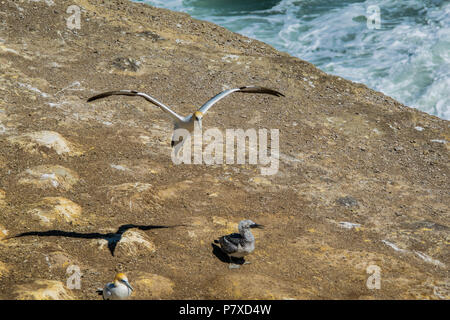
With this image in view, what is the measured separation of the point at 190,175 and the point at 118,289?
523 centimetres

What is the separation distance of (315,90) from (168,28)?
669 centimetres

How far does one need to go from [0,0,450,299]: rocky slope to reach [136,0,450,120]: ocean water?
21.7 ft

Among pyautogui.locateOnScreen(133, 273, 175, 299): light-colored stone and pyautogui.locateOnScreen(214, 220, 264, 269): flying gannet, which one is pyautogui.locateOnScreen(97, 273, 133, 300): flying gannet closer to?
pyautogui.locateOnScreen(133, 273, 175, 299): light-colored stone

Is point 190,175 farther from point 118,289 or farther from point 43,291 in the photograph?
point 43,291

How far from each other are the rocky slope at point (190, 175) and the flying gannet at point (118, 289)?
414 millimetres

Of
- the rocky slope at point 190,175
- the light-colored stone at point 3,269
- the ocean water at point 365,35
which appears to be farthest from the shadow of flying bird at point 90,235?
the ocean water at point 365,35

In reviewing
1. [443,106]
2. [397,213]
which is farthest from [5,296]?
[443,106]

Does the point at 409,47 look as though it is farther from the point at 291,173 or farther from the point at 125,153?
the point at 125,153

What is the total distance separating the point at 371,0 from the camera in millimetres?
31016

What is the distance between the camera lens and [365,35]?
27188mm

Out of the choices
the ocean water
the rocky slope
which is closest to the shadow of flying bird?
the rocky slope

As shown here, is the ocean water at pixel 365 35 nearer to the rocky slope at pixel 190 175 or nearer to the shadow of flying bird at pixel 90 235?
the rocky slope at pixel 190 175

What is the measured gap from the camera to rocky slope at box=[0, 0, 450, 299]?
8453 mm
